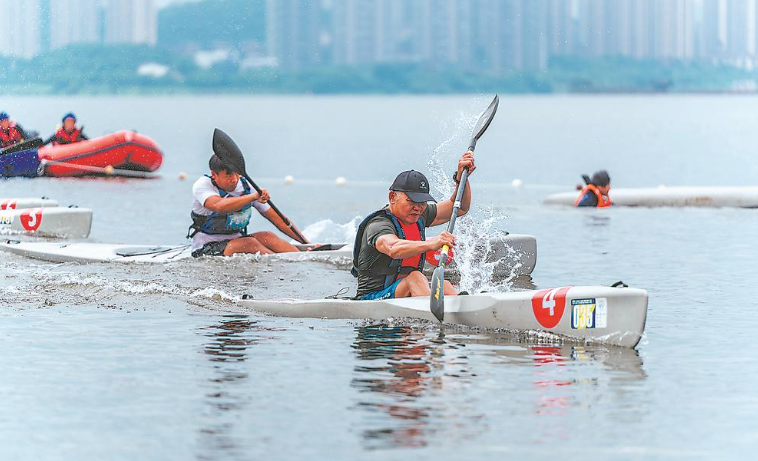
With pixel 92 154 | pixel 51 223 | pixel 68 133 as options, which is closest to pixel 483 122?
pixel 51 223

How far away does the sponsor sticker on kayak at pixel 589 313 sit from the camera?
1030cm

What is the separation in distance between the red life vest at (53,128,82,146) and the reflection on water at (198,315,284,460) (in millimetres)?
18291

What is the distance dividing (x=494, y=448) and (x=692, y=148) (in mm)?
54563

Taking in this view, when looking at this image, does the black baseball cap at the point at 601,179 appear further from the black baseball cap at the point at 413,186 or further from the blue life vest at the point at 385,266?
the black baseball cap at the point at 413,186

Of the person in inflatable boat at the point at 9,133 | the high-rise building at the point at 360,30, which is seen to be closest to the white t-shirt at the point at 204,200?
the person in inflatable boat at the point at 9,133

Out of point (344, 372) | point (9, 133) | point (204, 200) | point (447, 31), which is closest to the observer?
point (344, 372)

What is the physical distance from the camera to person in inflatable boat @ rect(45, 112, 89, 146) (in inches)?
1148

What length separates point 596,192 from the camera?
955 inches

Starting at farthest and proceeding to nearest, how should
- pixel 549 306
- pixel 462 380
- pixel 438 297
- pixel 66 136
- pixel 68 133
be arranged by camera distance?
1. pixel 66 136
2. pixel 68 133
3. pixel 438 297
4. pixel 549 306
5. pixel 462 380

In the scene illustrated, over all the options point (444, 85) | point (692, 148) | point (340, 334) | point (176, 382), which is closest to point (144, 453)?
point (176, 382)

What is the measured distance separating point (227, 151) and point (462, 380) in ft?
17.6

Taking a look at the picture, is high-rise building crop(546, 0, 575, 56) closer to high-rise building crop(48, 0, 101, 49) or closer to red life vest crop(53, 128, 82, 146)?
high-rise building crop(48, 0, 101, 49)

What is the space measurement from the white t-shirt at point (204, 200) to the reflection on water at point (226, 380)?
2.45 m

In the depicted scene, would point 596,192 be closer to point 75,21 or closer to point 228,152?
point 228,152
